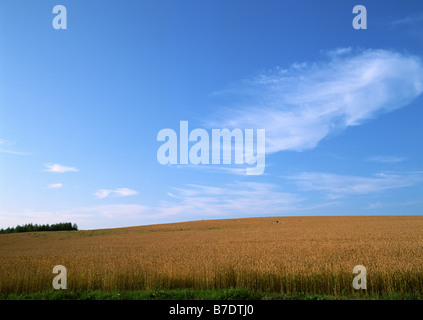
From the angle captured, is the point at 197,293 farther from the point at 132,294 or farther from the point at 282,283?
the point at 282,283

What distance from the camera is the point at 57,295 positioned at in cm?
1423

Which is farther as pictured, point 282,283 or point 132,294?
point 282,283

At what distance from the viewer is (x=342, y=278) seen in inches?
598

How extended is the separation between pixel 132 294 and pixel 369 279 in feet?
36.1
